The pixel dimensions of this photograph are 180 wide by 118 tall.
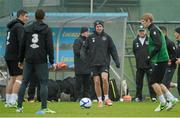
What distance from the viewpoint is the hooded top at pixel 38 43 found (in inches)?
542

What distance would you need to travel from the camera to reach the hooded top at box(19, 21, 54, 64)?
13.8 meters

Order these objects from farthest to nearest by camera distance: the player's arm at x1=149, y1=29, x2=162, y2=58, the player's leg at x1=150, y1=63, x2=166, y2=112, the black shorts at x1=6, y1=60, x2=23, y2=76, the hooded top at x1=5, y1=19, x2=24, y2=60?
the black shorts at x1=6, y1=60, x2=23, y2=76 → the hooded top at x1=5, y1=19, x2=24, y2=60 → the player's leg at x1=150, y1=63, x2=166, y2=112 → the player's arm at x1=149, y1=29, x2=162, y2=58

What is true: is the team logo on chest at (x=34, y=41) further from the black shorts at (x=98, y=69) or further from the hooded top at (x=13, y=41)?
the black shorts at (x=98, y=69)

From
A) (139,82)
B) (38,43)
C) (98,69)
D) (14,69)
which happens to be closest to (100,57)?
(98,69)

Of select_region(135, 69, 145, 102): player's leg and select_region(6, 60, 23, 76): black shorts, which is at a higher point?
select_region(6, 60, 23, 76): black shorts

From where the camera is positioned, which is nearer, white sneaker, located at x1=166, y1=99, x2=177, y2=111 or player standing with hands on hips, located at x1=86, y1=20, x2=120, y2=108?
white sneaker, located at x1=166, y1=99, x2=177, y2=111

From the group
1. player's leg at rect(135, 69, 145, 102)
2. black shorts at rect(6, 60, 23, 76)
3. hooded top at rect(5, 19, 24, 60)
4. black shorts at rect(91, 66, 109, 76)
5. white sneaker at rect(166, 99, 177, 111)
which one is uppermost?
hooded top at rect(5, 19, 24, 60)

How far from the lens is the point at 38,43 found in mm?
13781

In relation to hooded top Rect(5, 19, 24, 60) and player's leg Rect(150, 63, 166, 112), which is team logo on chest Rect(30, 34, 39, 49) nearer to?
hooded top Rect(5, 19, 24, 60)

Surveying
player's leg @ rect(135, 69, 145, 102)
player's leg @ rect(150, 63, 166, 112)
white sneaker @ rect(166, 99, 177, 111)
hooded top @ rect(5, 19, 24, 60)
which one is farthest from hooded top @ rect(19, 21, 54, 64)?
player's leg @ rect(135, 69, 145, 102)

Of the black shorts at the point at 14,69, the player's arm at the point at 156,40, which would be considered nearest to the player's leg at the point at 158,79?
the player's arm at the point at 156,40

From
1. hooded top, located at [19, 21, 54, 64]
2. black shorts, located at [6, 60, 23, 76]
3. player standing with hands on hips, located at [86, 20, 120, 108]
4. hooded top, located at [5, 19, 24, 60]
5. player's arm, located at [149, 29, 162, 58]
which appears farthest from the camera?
player standing with hands on hips, located at [86, 20, 120, 108]

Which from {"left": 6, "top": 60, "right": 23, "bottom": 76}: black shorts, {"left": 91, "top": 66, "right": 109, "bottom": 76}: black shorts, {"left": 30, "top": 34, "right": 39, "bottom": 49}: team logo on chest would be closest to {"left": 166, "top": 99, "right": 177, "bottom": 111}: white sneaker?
{"left": 91, "top": 66, "right": 109, "bottom": 76}: black shorts

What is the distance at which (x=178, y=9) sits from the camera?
2477cm
